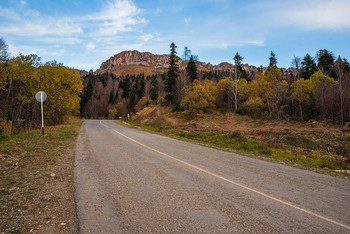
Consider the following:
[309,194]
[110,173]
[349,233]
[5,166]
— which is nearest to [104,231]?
[110,173]

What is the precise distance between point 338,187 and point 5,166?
33.5ft

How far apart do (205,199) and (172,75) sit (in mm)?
41713

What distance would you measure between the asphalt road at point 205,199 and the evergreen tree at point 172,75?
38.6 meters

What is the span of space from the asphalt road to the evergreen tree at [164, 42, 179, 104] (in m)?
38.6

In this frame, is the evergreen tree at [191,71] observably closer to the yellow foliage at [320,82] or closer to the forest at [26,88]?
the yellow foliage at [320,82]

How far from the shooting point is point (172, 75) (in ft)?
147

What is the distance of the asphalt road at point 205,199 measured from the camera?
3367mm

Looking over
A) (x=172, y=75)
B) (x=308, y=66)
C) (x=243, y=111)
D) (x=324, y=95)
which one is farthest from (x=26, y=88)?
(x=308, y=66)

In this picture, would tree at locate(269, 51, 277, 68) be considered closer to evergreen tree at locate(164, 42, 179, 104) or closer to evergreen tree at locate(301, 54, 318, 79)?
evergreen tree at locate(301, 54, 318, 79)

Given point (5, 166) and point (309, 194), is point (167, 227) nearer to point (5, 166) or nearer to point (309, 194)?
point (309, 194)

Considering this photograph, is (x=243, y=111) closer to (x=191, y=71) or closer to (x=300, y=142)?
A: (x=191, y=71)

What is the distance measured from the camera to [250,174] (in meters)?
6.58

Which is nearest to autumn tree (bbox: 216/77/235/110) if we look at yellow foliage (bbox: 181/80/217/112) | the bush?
the bush

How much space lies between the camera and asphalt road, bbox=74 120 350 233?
3367mm
